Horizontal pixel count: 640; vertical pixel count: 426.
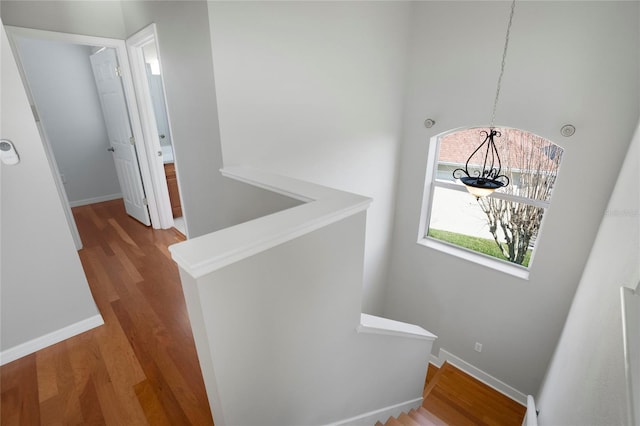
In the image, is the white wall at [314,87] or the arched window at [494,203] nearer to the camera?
the white wall at [314,87]

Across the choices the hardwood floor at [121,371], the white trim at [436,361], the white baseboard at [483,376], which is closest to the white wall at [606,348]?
the hardwood floor at [121,371]

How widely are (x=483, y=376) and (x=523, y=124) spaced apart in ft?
9.75

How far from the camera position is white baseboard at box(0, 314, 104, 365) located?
5.81 ft

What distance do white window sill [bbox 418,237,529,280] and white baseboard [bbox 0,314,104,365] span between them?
341cm

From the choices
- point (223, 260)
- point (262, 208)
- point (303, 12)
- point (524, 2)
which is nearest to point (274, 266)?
point (223, 260)

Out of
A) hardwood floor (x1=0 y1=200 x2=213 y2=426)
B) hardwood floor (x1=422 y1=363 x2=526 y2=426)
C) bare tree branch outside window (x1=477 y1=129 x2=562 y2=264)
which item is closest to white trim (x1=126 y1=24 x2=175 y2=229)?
hardwood floor (x1=0 y1=200 x2=213 y2=426)

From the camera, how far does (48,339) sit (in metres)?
1.89

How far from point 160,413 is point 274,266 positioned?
1106 mm

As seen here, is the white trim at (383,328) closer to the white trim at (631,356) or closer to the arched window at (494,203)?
the white trim at (631,356)

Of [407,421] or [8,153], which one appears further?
[407,421]

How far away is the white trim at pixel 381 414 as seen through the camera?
6.26ft

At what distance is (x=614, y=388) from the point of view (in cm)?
85

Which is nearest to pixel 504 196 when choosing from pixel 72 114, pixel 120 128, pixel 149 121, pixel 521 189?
pixel 521 189

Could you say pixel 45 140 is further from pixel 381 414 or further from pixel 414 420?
pixel 414 420
